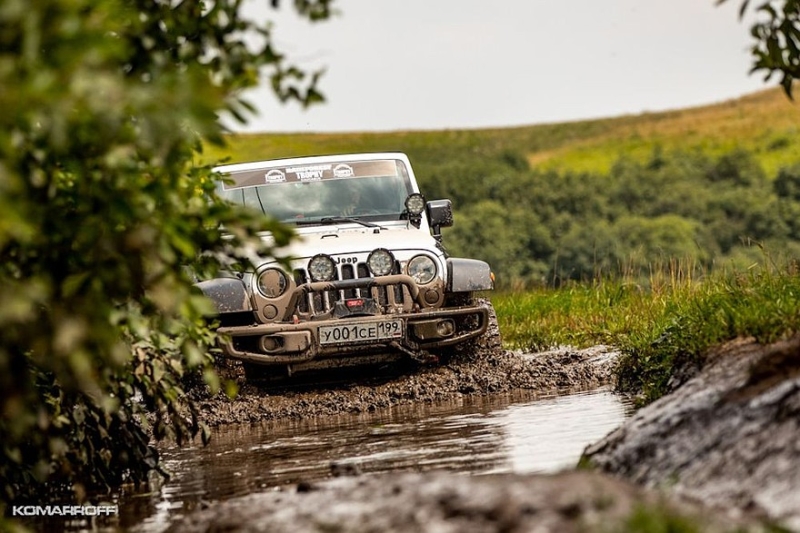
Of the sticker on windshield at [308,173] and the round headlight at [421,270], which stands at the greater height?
the sticker on windshield at [308,173]

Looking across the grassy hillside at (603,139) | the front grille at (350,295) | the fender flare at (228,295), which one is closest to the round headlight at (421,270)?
the front grille at (350,295)

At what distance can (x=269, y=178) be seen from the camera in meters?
11.6

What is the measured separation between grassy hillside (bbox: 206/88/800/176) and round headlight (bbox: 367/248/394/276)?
73.6 metres

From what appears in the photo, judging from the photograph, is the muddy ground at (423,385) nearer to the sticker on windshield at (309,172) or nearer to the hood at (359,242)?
the hood at (359,242)

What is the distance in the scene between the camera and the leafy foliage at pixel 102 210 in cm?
309

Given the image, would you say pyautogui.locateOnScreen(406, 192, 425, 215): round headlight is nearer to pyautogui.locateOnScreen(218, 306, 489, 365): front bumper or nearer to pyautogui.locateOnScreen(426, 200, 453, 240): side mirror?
pyautogui.locateOnScreen(426, 200, 453, 240): side mirror

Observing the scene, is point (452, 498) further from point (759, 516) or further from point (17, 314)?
point (17, 314)

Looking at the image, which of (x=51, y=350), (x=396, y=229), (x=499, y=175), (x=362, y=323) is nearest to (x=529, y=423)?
(x=362, y=323)

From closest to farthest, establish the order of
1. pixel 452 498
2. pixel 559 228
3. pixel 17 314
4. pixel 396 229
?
pixel 17 314
pixel 452 498
pixel 396 229
pixel 559 228

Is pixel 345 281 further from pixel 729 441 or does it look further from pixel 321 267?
pixel 729 441

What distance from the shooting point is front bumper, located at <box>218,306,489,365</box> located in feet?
33.6

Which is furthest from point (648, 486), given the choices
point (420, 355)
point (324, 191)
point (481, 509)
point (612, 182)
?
point (612, 182)

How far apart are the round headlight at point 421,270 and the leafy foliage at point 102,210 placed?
4186 mm

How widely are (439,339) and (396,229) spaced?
1.12 m
